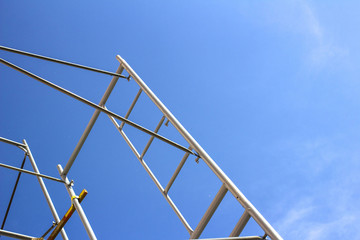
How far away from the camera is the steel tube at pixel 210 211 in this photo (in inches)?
173

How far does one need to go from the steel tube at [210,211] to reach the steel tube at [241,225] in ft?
1.39

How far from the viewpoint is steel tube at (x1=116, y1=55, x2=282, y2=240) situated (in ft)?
12.3

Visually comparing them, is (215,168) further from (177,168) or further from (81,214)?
(81,214)

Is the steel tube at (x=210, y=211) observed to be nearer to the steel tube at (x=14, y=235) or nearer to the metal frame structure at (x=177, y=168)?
the metal frame structure at (x=177, y=168)

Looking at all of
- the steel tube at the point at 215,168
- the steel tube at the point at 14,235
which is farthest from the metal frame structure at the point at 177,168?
the steel tube at the point at 14,235

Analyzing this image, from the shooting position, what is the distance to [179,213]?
17.2ft

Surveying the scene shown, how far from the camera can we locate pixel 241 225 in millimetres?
4031

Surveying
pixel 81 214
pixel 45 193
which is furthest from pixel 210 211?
pixel 45 193

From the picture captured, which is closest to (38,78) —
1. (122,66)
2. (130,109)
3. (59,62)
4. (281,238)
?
(59,62)

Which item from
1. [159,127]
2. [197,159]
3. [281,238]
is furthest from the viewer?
[159,127]

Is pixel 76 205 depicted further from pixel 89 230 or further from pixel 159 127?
pixel 159 127

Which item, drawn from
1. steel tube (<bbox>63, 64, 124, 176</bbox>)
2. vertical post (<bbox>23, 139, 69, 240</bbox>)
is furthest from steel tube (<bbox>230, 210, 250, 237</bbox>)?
vertical post (<bbox>23, 139, 69, 240</bbox>)

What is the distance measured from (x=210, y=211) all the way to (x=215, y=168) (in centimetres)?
52

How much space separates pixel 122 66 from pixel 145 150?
1537 mm
